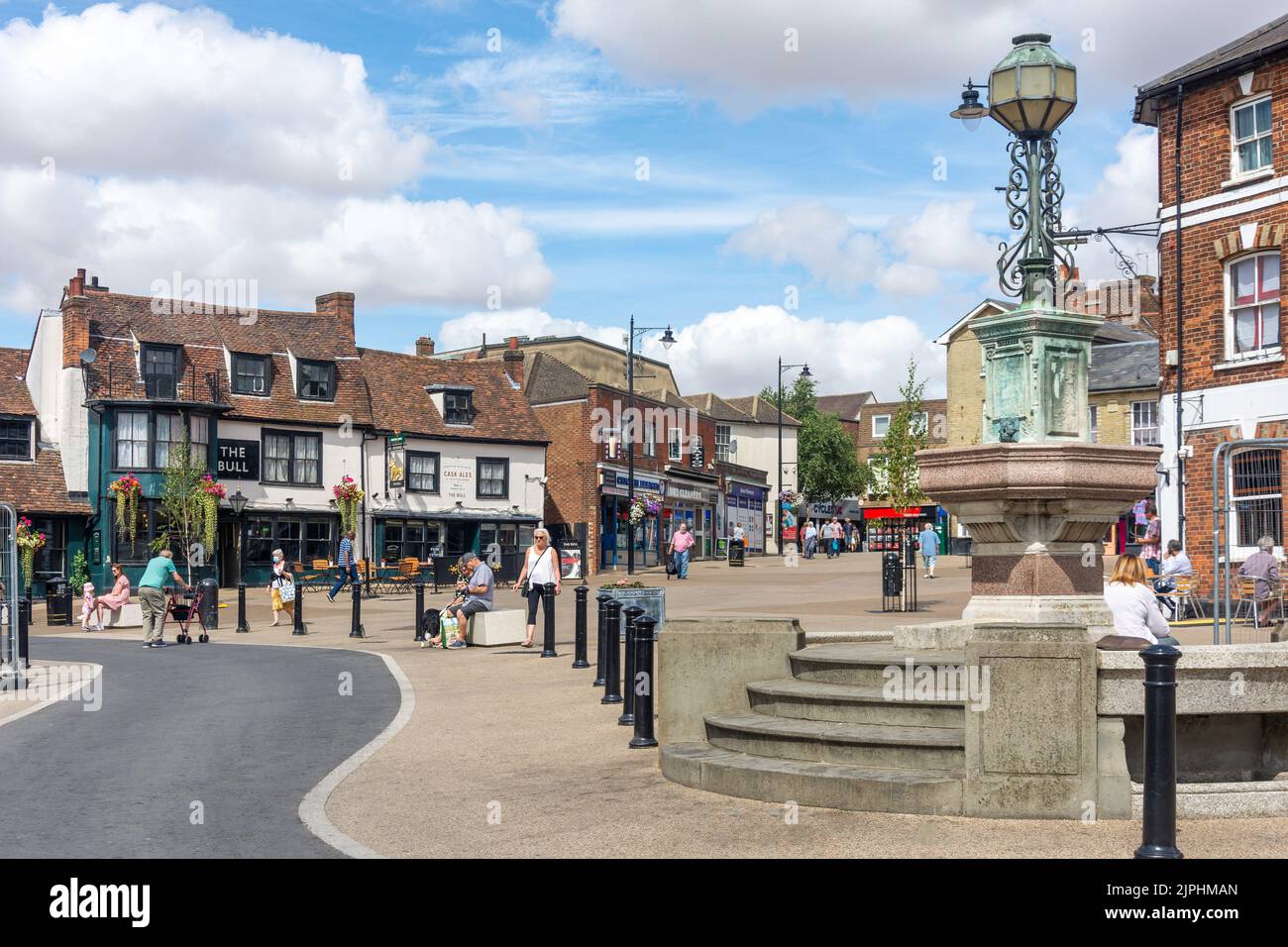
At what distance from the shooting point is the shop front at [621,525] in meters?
50.0

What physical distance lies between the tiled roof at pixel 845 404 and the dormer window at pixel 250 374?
53.6 meters

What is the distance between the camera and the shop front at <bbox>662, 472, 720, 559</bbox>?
55.6 m

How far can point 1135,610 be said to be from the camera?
895 cm

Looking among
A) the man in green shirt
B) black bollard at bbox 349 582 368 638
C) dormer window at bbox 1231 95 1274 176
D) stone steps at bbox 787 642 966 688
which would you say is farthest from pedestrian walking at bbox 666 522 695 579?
stone steps at bbox 787 642 966 688

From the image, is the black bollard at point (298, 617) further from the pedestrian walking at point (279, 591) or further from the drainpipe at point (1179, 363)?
the drainpipe at point (1179, 363)

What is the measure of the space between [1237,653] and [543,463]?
141 feet

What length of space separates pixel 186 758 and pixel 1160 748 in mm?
7338

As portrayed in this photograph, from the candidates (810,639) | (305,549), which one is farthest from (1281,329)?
(305,549)

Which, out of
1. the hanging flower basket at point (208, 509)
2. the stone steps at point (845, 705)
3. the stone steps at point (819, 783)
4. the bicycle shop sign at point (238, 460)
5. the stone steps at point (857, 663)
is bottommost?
the stone steps at point (819, 783)

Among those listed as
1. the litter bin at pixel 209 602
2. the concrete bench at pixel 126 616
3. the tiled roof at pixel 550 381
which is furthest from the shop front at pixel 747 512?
the litter bin at pixel 209 602

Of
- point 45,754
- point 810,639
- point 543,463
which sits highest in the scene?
point 543,463

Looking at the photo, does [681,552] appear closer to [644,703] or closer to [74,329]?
[74,329]
